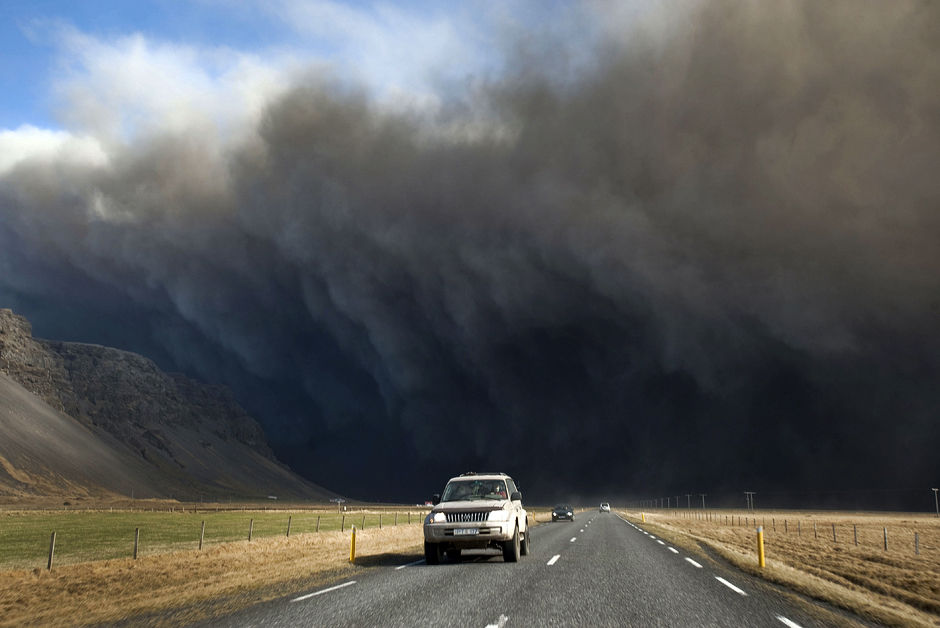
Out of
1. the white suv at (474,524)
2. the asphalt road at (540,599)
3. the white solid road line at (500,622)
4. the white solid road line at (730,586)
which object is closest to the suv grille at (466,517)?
the white suv at (474,524)

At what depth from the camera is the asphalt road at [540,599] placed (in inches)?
392

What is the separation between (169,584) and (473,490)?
26.4 feet

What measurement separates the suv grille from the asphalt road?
109cm

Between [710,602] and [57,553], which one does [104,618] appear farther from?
[57,553]

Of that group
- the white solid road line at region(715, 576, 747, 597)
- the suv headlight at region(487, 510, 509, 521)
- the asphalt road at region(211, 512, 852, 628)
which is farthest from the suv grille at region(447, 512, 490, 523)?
the white solid road line at region(715, 576, 747, 597)

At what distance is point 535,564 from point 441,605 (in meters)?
7.22

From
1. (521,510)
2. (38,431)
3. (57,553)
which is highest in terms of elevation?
(38,431)

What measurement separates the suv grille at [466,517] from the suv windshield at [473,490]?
121cm

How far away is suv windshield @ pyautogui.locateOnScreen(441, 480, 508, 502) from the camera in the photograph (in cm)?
1972

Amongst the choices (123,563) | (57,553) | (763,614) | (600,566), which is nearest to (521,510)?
(600,566)

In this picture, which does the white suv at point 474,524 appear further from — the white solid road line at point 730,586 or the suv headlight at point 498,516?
the white solid road line at point 730,586

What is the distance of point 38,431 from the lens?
185 m

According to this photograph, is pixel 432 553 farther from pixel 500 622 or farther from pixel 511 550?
pixel 500 622

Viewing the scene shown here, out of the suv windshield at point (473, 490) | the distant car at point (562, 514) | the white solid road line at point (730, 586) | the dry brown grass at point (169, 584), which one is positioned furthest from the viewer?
the distant car at point (562, 514)
